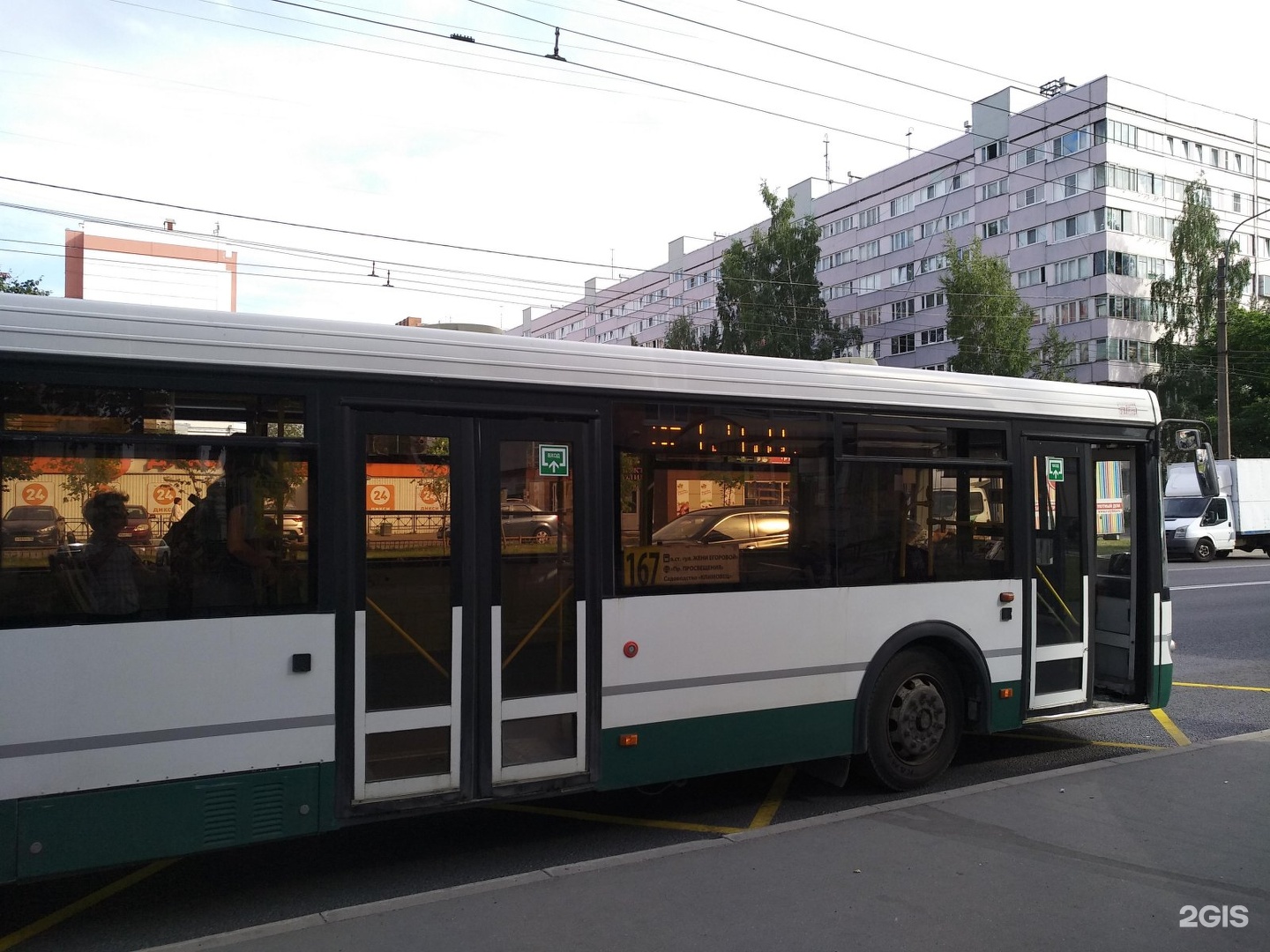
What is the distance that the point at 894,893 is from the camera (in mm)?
4781

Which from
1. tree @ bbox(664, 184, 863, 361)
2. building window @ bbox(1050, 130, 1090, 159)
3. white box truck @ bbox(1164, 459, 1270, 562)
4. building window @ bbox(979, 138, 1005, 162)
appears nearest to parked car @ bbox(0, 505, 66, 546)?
white box truck @ bbox(1164, 459, 1270, 562)

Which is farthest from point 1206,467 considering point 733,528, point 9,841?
point 9,841

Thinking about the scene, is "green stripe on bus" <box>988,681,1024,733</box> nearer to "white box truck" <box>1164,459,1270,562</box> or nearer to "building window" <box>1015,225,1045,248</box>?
"white box truck" <box>1164,459,1270,562</box>

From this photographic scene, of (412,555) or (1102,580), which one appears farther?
(1102,580)

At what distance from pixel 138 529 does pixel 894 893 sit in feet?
13.0

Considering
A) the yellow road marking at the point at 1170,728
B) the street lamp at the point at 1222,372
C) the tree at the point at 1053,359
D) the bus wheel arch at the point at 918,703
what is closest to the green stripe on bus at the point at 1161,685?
the yellow road marking at the point at 1170,728

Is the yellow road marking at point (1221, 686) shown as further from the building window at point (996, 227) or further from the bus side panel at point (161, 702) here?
the building window at point (996, 227)

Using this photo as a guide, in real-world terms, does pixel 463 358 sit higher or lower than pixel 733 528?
higher

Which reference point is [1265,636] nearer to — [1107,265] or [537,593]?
[537,593]

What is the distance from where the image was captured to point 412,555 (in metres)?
5.15

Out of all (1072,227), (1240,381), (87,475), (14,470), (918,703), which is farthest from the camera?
(1072,227)

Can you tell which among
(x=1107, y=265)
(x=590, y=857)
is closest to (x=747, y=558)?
(x=590, y=857)

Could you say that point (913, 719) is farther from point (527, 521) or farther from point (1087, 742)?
point (527, 521)

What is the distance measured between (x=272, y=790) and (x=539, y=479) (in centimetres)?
207
